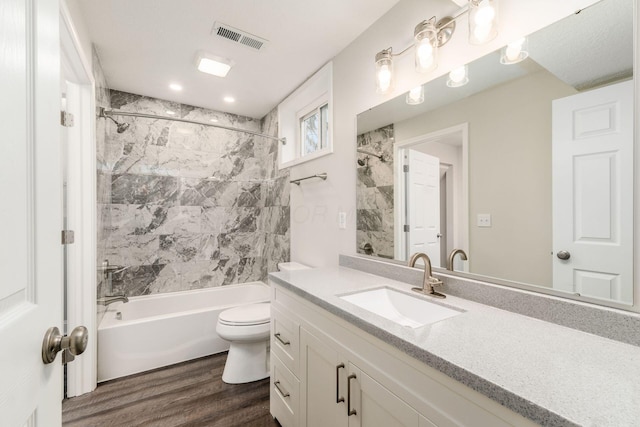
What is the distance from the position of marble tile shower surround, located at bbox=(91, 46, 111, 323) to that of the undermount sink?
202 cm

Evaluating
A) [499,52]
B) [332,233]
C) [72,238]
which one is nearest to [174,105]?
[72,238]

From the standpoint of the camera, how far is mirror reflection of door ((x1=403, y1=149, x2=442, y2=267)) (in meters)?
1.42

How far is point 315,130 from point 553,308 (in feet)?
7.73

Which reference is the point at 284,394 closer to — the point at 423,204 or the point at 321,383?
the point at 321,383

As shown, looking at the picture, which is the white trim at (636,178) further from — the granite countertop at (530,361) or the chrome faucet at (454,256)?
the chrome faucet at (454,256)

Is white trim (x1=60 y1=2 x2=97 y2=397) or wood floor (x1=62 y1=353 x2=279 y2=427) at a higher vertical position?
white trim (x1=60 y1=2 x2=97 y2=397)

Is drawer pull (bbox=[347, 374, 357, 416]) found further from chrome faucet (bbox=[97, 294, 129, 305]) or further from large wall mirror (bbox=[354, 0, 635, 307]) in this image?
chrome faucet (bbox=[97, 294, 129, 305])

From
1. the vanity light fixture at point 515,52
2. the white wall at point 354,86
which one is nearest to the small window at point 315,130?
the white wall at point 354,86

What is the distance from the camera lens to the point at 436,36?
1330mm

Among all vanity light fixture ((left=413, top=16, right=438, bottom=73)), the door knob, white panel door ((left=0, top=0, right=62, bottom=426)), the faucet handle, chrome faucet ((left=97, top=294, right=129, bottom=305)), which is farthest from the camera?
chrome faucet ((left=97, top=294, right=129, bottom=305))

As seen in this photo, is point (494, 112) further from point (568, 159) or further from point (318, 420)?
point (318, 420)

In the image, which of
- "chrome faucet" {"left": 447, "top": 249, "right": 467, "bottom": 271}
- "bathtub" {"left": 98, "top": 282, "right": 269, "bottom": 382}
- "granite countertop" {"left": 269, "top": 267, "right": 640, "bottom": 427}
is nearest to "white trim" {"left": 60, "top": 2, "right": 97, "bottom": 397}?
"bathtub" {"left": 98, "top": 282, "right": 269, "bottom": 382}

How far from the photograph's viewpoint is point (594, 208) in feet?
2.94

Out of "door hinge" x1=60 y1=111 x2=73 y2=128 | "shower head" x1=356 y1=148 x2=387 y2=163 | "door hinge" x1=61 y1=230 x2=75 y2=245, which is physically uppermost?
"door hinge" x1=60 y1=111 x2=73 y2=128
